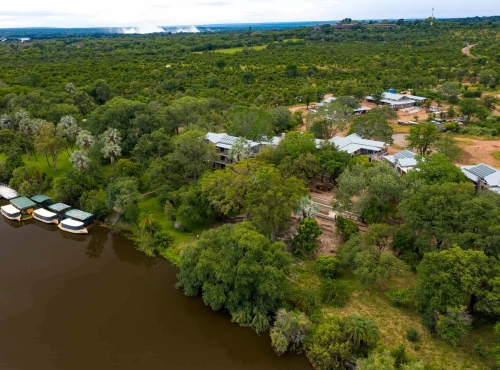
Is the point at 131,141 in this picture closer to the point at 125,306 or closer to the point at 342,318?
the point at 125,306

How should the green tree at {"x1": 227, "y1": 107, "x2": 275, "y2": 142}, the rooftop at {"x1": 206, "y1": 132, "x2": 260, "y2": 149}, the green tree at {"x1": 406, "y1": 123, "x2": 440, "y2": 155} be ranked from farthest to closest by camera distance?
1. the green tree at {"x1": 406, "y1": 123, "x2": 440, "y2": 155}
2. the green tree at {"x1": 227, "y1": 107, "x2": 275, "y2": 142}
3. the rooftop at {"x1": 206, "y1": 132, "x2": 260, "y2": 149}

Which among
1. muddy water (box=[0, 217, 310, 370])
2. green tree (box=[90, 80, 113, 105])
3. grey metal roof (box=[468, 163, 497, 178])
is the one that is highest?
green tree (box=[90, 80, 113, 105])

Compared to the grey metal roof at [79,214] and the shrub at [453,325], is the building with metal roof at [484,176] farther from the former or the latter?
the grey metal roof at [79,214]

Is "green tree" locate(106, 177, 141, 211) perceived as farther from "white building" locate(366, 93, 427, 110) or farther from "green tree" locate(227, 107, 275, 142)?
"white building" locate(366, 93, 427, 110)

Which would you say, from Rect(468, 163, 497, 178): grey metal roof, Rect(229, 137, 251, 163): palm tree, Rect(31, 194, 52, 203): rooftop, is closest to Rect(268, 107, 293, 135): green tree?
Rect(229, 137, 251, 163): palm tree

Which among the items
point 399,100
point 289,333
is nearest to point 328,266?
point 289,333

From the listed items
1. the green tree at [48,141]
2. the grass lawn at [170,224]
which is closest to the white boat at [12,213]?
the green tree at [48,141]

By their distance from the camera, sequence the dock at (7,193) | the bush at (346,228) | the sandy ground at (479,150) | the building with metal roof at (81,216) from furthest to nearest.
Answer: the sandy ground at (479,150)
the dock at (7,193)
the building with metal roof at (81,216)
the bush at (346,228)
